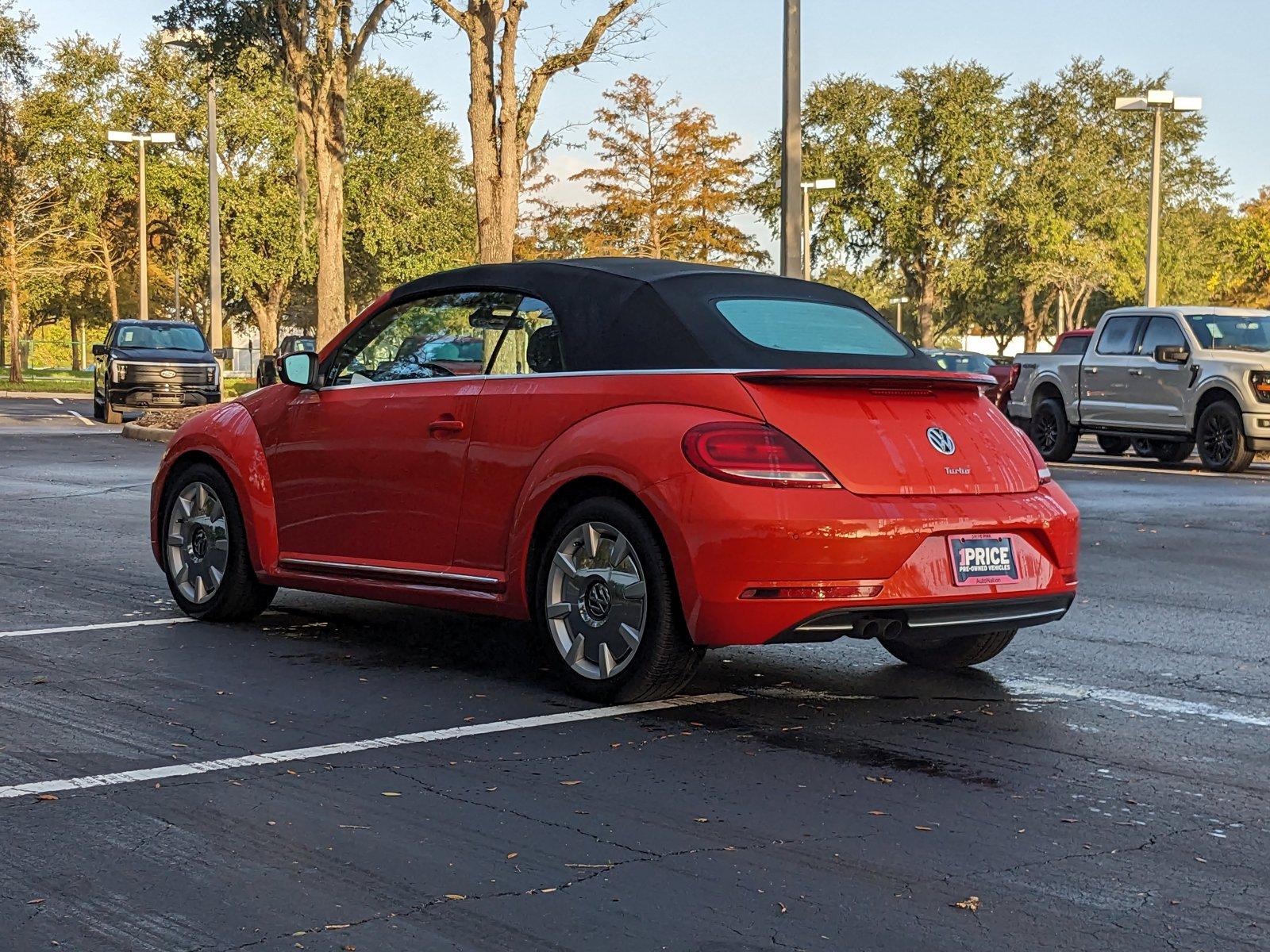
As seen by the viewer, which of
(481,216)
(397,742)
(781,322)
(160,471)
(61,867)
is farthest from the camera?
(481,216)

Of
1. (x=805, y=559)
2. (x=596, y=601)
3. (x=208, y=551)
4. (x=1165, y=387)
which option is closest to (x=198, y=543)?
(x=208, y=551)

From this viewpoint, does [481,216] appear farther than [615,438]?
Yes

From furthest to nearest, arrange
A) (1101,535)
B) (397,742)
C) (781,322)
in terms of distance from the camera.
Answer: (1101,535)
(781,322)
(397,742)

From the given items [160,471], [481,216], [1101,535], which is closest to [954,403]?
[160,471]

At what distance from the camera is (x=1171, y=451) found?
→ 24281 millimetres

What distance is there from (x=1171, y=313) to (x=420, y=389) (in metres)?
17.3

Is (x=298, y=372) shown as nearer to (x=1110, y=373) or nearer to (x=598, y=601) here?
(x=598, y=601)

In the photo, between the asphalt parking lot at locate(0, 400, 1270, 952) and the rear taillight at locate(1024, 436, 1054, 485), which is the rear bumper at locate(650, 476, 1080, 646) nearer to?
the asphalt parking lot at locate(0, 400, 1270, 952)

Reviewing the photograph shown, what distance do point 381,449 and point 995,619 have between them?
2764mm

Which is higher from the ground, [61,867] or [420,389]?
[420,389]

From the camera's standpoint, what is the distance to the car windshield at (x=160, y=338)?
34156 millimetres

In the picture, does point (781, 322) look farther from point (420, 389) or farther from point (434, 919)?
point (434, 919)

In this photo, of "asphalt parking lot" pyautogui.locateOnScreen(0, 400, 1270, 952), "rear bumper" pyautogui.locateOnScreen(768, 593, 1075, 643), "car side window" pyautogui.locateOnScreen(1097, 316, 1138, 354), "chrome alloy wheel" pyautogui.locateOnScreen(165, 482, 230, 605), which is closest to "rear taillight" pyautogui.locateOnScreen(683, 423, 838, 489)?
"rear bumper" pyautogui.locateOnScreen(768, 593, 1075, 643)

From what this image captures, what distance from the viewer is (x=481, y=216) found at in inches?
993
